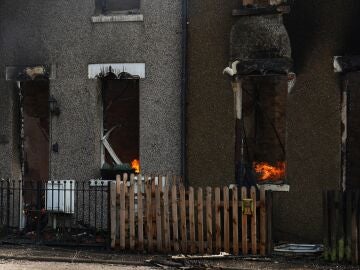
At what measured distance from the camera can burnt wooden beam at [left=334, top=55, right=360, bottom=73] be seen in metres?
9.82

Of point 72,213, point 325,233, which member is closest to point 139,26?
point 72,213

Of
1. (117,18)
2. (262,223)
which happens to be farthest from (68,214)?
(262,223)

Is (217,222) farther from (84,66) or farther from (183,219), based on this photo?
(84,66)

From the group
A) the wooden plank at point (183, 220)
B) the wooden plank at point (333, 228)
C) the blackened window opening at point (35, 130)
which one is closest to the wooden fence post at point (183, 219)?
the wooden plank at point (183, 220)

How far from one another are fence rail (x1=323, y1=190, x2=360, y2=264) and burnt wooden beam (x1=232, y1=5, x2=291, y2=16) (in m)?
3.86

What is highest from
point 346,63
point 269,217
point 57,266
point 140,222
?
point 346,63

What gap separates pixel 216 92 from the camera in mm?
10594

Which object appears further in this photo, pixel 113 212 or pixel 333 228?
pixel 113 212

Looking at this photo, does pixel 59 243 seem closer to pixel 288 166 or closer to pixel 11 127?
pixel 11 127

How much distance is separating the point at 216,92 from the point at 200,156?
1342 millimetres

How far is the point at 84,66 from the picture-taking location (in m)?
11.1

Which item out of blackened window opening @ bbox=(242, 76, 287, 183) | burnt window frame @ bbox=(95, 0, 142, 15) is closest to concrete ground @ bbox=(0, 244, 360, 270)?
blackened window opening @ bbox=(242, 76, 287, 183)

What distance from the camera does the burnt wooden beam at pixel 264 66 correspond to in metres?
10.2

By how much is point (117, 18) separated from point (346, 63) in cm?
474
